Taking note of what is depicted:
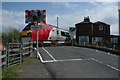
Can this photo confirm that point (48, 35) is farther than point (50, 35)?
No

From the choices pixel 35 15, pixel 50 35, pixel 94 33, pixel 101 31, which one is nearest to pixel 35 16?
pixel 35 15

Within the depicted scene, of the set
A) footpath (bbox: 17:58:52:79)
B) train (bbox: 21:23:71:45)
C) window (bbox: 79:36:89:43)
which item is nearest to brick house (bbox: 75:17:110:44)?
window (bbox: 79:36:89:43)

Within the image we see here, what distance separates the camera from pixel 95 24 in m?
34.7

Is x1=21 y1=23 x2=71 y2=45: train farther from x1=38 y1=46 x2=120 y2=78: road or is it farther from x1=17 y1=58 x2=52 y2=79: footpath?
x1=17 y1=58 x2=52 y2=79: footpath

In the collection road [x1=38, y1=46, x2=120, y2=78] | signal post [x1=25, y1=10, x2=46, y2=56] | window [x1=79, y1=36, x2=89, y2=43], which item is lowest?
road [x1=38, y1=46, x2=120, y2=78]

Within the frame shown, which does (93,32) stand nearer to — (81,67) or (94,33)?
(94,33)

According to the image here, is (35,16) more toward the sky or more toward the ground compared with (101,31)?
more toward the ground

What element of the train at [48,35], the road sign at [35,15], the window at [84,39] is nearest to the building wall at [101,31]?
the window at [84,39]

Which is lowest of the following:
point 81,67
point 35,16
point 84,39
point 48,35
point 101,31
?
point 81,67

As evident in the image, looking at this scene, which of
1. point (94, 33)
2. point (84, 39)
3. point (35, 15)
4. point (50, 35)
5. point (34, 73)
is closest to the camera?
point (34, 73)

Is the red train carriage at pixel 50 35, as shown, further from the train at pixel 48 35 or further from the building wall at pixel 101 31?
the building wall at pixel 101 31

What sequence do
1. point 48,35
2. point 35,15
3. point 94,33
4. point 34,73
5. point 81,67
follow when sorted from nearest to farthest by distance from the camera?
1. point 34,73
2. point 81,67
3. point 35,15
4. point 48,35
5. point 94,33

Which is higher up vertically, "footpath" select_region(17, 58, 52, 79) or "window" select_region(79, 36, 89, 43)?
"window" select_region(79, 36, 89, 43)

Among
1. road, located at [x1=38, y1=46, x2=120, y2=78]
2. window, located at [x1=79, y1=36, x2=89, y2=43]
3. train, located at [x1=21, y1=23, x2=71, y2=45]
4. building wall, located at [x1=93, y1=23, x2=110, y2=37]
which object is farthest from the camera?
window, located at [x1=79, y1=36, x2=89, y2=43]
